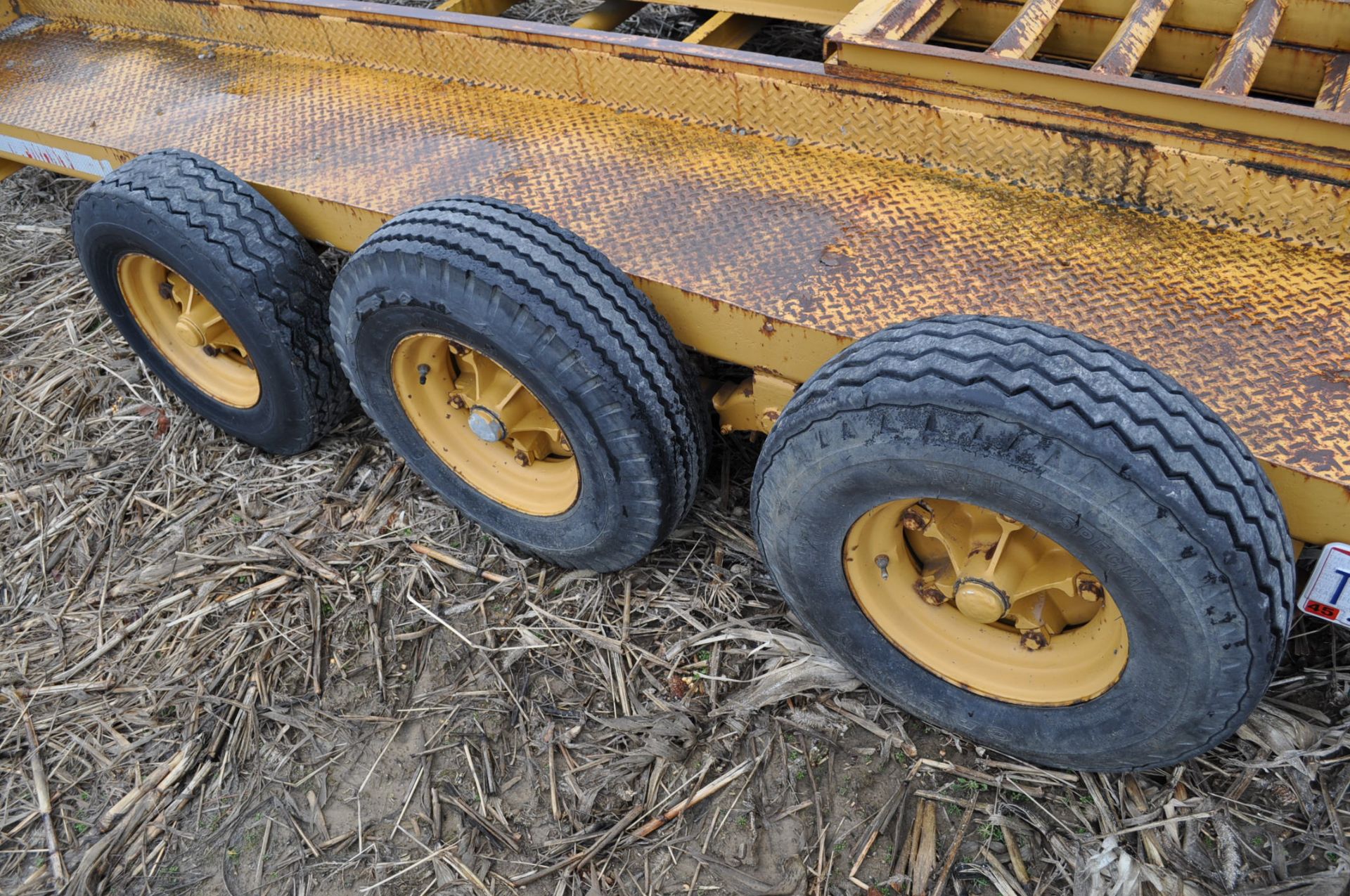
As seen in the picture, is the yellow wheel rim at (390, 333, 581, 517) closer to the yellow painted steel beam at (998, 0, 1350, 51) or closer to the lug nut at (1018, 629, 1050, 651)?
the lug nut at (1018, 629, 1050, 651)

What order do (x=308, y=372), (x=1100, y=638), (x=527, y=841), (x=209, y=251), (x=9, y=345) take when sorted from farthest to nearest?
(x=9, y=345) < (x=308, y=372) < (x=209, y=251) < (x=527, y=841) < (x=1100, y=638)

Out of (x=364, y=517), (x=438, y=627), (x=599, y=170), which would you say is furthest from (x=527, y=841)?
(x=599, y=170)

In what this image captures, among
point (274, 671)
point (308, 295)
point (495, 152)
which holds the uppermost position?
point (495, 152)

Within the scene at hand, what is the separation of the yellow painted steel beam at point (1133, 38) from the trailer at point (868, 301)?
0.01 metres

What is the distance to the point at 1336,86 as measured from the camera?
→ 248 cm

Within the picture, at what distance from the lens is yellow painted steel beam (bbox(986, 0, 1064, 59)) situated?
2504mm

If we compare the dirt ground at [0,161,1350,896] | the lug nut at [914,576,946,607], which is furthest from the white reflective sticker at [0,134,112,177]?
the lug nut at [914,576,946,607]

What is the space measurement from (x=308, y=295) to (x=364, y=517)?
2.55ft

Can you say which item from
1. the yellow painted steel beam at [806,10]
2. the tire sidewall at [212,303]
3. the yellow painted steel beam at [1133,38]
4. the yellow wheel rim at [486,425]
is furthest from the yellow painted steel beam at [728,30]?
the tire sidewall at [212,303]

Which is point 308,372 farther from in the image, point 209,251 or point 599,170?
point 599,170

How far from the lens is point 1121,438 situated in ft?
5.52

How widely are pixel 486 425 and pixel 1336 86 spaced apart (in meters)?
2.40

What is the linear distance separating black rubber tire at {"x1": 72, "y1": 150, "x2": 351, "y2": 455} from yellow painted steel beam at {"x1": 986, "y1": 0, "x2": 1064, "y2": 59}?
208 centimetres

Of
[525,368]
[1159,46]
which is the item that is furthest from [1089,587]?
[1159,46]
